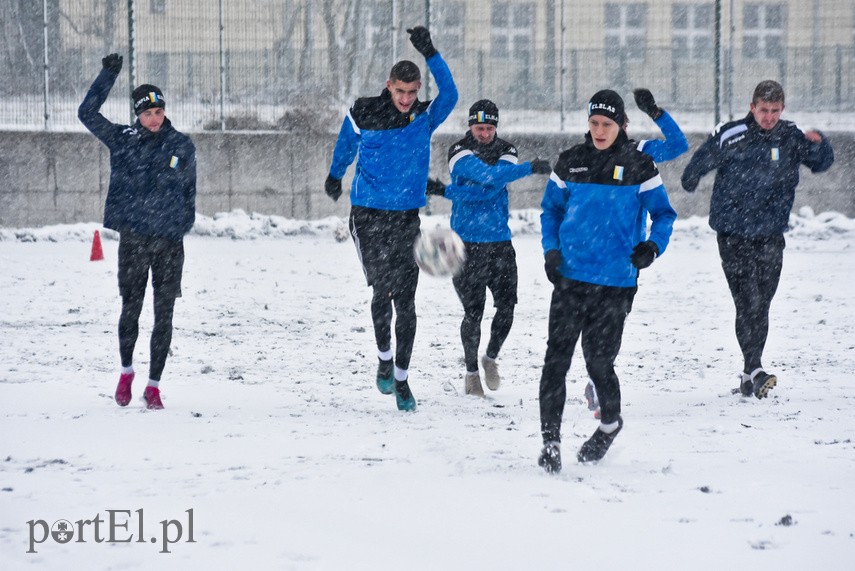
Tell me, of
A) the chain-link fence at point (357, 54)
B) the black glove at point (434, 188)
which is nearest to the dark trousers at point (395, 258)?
the black glove at point (434, 188)

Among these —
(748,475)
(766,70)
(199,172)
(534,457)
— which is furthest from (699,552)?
(766,70)

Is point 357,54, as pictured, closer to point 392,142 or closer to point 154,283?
point 392,142

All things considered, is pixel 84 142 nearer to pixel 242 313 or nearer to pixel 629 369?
pixel 242 313

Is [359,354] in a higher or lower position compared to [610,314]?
lower

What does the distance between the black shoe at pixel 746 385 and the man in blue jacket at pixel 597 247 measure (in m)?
1.85

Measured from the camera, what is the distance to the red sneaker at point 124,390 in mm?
6715

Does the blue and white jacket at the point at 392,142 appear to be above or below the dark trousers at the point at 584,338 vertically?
above

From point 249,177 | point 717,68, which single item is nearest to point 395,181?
point 249,177

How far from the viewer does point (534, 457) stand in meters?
5.57

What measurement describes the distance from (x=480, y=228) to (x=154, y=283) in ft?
6.57

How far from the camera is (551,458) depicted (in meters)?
5.23

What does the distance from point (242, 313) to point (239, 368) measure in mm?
2361

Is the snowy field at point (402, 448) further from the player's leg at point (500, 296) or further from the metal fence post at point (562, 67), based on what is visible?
the metal fence post at point (562, 67)

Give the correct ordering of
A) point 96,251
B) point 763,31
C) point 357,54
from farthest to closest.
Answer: point 763,31 → point 357,54 → point 96,251
